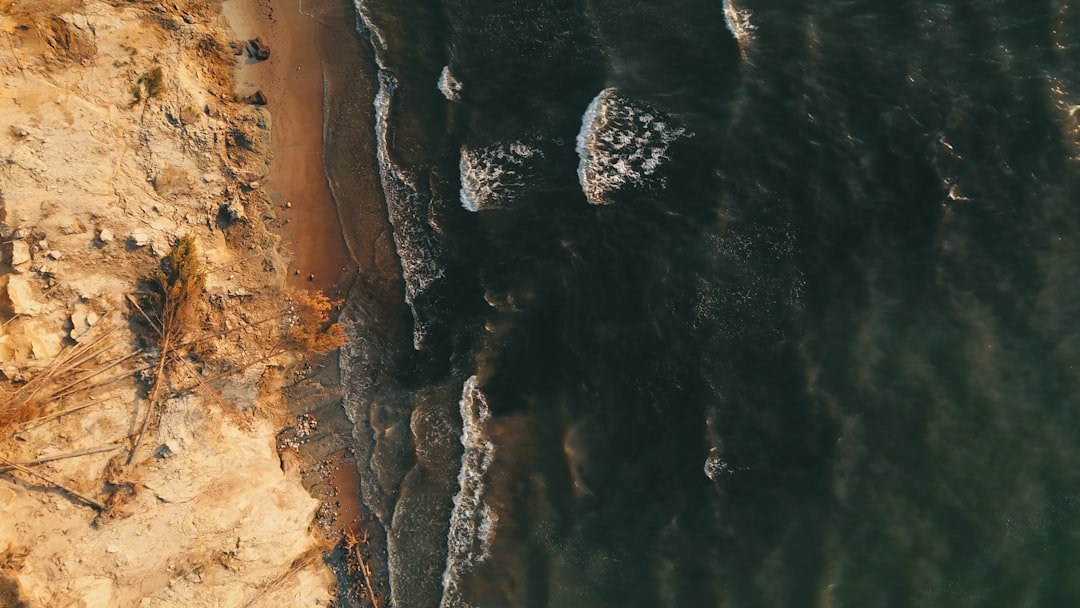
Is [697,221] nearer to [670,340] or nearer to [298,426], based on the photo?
[670,340]

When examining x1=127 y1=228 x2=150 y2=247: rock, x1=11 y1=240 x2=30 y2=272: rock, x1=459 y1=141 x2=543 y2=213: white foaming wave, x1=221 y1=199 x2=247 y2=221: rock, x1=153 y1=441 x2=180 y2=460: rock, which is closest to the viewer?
x1=11 y1=240 x2=30 y2=272: rock

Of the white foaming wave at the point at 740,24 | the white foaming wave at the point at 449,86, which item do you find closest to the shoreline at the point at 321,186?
the white foaming wave at the point at 449,86

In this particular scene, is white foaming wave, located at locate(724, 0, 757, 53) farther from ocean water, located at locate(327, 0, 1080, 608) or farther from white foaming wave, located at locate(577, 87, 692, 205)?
white foaming wave, located at locate(577, 87, 692, 205)

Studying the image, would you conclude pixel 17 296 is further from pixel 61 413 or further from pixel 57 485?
pixel 57 485

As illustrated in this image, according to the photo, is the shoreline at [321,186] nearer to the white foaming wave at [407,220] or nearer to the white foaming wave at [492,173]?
the white foaming wave at [407,220]

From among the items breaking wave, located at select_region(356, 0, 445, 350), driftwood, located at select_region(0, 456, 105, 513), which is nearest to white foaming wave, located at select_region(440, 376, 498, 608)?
breaking wave, located at select_region(356, 0, 445, 350)

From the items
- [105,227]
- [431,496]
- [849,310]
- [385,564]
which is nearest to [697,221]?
[849,310]
